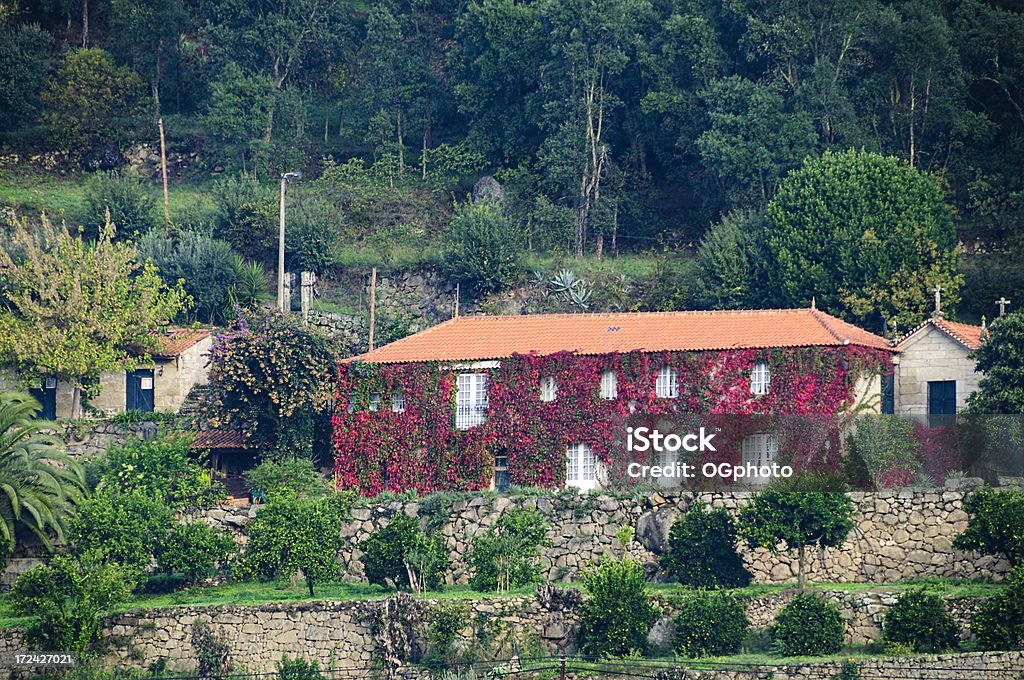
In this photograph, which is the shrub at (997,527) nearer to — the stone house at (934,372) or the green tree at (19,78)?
the stone house at (934,372)

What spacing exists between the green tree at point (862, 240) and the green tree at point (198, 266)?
19319mm

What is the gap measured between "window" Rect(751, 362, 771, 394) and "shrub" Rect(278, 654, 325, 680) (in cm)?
1595

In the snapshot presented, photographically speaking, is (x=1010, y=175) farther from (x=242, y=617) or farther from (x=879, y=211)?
(x=242, y=617)

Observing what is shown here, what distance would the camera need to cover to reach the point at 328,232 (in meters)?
79.8

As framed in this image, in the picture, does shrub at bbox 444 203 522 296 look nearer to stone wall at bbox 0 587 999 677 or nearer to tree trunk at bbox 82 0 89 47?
stone wall at bbox 0 587 999 677

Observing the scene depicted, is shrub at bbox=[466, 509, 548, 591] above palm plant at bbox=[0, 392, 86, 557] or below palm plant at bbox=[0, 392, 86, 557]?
below

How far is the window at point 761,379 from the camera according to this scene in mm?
63250

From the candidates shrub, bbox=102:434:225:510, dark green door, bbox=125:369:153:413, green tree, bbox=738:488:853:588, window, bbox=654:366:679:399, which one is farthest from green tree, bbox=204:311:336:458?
green tree, bbox=738:488:853:588

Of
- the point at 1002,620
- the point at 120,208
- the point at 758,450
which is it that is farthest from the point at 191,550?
the point at 120,208

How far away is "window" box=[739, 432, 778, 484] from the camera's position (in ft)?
201

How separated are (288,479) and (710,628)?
16.8m

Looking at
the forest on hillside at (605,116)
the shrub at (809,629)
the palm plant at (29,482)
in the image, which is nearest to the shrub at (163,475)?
the palm plant at (29,482)

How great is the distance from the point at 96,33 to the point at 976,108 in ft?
133

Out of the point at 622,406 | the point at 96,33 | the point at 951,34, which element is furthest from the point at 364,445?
the point at 96,33
